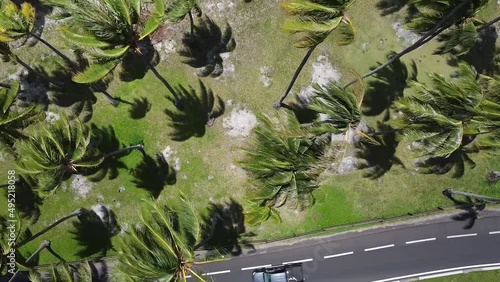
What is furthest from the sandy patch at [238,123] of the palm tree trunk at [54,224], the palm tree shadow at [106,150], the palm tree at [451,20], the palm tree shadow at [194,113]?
the palm tree at [451,20]

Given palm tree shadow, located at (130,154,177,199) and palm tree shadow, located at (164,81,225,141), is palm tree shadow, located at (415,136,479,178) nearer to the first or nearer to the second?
palm tree shadow, located at (164,81,225,141)

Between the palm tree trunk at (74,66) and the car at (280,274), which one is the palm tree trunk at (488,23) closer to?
the car at (280,274)

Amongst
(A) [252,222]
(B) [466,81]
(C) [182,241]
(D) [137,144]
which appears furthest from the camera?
(D) [137,144]

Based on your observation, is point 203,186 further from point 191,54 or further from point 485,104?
point 485,104

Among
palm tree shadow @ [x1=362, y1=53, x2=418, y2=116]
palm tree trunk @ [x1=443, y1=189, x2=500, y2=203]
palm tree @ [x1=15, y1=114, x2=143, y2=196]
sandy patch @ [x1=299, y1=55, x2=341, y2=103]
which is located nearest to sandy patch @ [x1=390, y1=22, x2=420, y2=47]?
palm tree shadow @ [x1=362, y1=53, x2=418, y2=116]

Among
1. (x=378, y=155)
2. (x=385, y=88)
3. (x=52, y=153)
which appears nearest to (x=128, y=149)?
(x=52, y=153)

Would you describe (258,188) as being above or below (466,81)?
below

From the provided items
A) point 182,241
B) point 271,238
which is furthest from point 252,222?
point 182,241
